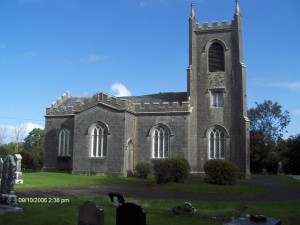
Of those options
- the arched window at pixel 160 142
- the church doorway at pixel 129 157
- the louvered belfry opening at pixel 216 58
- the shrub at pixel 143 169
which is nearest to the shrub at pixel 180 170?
the shrub at pixel 143 169

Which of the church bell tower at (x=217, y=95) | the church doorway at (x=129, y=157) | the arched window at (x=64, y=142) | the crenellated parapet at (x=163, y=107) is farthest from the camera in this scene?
the arched window at (x=64, y=142)

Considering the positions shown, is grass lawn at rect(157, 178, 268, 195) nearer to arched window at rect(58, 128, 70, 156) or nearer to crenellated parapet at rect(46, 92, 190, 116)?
crenellated parapet at rect(46, 92, 190, 116)

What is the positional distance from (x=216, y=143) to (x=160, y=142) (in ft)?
17.5

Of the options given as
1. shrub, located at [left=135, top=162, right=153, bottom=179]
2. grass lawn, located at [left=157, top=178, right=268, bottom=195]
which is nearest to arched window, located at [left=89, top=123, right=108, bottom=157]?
shrub, located at [left=135, top=162, right=153, bottom=179]

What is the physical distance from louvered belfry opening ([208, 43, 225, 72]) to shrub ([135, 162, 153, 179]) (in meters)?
11.6

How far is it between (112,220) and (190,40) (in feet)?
91.7

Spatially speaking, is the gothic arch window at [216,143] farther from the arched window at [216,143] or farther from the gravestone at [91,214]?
the gravestone at [91,214]

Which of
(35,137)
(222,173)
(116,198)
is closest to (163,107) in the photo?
(222,173)

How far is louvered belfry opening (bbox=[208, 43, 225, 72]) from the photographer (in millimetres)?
34938

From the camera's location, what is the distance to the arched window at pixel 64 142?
35.5 metres

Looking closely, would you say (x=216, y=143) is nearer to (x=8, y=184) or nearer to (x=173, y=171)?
(x=173, y=171)

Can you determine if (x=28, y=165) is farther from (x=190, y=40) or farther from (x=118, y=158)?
(x=190, y=40)

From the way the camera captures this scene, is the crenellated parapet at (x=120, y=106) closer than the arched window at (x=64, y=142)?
Yes

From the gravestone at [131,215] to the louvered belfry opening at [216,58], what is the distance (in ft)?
94.2
